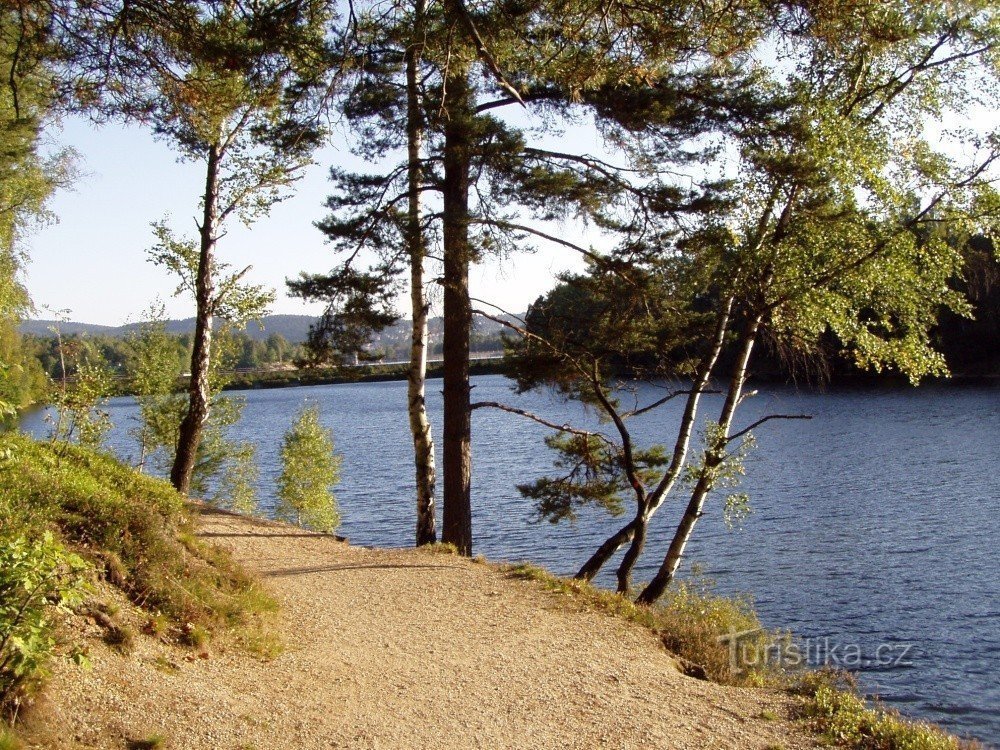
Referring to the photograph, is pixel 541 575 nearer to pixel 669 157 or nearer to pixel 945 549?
pixel 669 157

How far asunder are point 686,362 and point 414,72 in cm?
535

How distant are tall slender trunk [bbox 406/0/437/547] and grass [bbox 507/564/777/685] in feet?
8.02

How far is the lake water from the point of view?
12805mm

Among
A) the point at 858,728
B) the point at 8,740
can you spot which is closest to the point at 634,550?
the point at 858,728

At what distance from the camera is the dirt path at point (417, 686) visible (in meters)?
5.41

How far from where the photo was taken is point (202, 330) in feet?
40.4

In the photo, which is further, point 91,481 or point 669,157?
point 669,157

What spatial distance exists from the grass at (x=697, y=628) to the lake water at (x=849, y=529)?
6.29ft

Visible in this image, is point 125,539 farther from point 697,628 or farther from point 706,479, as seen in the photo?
point 706,479

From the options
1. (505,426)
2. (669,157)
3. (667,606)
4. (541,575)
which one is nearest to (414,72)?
(669,157)

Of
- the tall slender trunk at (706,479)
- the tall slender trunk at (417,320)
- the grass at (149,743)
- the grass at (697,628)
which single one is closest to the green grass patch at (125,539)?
the grass at (149,743)

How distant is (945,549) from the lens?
17594 mm

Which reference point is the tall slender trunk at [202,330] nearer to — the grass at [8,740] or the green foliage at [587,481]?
the green foliage at [587,481]

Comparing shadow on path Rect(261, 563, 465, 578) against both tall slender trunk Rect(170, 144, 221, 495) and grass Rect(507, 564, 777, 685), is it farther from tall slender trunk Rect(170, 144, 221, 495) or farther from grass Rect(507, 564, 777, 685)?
tall slender trunk Rect(170, 144, 221, 495)
